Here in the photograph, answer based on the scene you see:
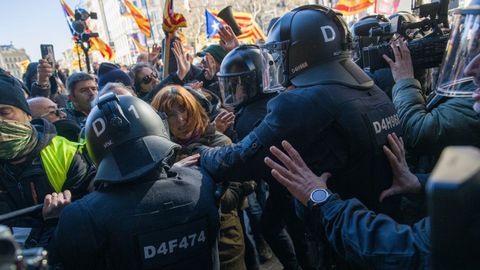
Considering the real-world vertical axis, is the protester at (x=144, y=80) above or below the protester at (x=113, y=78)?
below

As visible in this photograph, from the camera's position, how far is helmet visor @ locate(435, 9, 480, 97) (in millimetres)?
1538

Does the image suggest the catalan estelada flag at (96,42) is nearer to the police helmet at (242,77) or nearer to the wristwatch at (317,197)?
the police helmet at (242,77)

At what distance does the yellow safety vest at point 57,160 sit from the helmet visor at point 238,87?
144 centimetres

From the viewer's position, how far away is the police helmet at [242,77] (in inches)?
124

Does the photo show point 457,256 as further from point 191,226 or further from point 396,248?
point 191,226

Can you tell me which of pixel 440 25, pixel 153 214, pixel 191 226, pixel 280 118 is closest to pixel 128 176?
pixel 153 214

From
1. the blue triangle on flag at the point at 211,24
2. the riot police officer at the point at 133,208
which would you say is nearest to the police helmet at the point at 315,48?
the riot police officer at the point at 133,208

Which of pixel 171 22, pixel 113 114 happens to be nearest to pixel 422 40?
pixel 113 114

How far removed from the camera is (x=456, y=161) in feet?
1.78

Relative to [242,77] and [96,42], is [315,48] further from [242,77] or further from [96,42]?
[96,42]

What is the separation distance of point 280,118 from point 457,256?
127 cm

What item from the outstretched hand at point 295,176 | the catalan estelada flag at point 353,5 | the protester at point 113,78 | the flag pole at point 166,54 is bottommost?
the outstretched hand at point 295,176

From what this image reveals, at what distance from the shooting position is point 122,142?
1592 millimetres

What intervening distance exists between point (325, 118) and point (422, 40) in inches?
52.4
